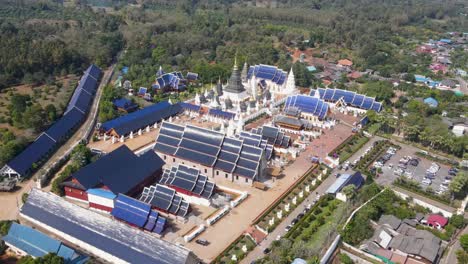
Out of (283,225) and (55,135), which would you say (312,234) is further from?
(55,135)

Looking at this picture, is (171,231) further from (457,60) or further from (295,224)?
(457,60)

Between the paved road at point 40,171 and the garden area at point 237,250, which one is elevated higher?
the garden area at point 237,250

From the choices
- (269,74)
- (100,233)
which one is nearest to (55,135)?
(100,233)

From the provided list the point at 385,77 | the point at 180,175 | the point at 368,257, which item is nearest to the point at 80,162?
the point at 180,175

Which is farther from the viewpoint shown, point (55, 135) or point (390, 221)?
point (55, 135)

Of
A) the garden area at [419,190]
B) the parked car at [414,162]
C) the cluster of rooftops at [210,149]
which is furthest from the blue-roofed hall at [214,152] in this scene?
the parked car at [414,162]

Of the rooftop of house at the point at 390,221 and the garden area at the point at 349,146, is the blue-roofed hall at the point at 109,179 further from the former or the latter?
the garden area at the point at 349,146
